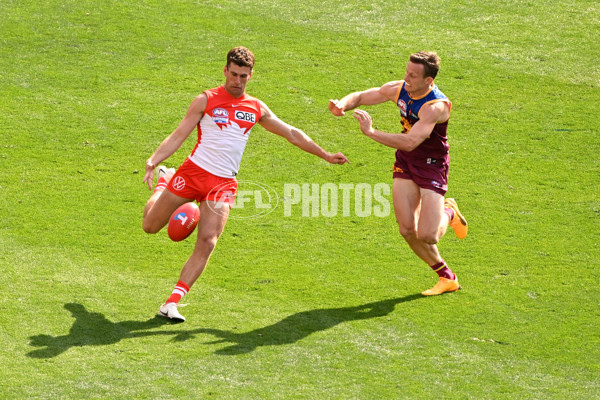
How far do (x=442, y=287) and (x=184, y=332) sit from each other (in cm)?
278

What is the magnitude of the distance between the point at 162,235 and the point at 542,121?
6.39m

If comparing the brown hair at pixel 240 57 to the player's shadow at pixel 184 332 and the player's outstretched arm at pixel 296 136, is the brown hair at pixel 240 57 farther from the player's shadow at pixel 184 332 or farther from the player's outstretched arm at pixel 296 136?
the player's shadow at pixel 184 332

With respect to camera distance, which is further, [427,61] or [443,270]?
[443,270]

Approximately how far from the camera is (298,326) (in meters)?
7.75

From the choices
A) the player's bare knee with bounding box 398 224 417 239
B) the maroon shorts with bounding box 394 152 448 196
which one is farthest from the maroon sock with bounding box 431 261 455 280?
the maroon shorts with bounding box 394 152 448 196

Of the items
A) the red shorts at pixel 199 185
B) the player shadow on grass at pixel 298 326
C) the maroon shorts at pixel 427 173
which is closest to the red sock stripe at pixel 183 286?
the player shadow on grass at pixel 298 326

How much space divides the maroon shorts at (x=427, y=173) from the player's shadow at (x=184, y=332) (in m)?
1.37

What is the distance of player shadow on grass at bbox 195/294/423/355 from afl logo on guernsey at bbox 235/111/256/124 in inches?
78.8

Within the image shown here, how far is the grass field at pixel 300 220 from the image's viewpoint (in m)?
6.95

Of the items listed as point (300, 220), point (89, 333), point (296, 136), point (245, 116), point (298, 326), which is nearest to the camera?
point (89, 333)

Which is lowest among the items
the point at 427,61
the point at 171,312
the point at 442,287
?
the point at 171,312

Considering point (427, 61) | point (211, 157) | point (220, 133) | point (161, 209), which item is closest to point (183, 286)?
point (161, 209)

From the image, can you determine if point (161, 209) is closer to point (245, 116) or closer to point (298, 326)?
point (245, 116)

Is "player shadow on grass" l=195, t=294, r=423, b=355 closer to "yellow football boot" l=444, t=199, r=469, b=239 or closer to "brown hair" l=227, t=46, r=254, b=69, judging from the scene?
"yellow football boot" l=444, t=199, r=469, b=239
